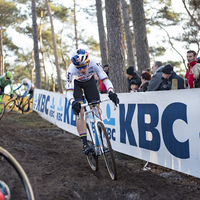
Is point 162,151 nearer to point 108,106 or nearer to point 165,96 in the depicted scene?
point 165,96

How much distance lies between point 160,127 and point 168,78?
1808 mm

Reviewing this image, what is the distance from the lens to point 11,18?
30500mm

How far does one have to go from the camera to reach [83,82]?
505cm

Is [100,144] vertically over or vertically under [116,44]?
under

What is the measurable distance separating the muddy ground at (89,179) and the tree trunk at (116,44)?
2.86 metres

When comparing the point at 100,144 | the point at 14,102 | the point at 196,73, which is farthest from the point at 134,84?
the point at 14,102

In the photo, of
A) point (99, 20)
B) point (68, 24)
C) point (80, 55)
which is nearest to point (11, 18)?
point (68, 24)

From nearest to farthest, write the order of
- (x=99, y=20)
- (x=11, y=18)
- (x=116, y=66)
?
1. (x=116, y=66)
2. (x=99, y=20)
3. (x=11, y=18)

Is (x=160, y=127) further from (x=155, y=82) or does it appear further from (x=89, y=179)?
(x=155, y=82)

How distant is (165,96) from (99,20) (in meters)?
11.4

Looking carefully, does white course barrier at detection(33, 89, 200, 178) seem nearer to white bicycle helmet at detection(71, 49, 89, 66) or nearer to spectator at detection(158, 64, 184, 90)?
spectator at detection(158, 64, 184, 90)

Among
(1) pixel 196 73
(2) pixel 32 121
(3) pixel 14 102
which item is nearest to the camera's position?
(1) pixel 196 73

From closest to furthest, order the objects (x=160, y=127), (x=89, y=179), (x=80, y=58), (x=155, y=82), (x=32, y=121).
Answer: (x=89, y=179)
(x=80, y=58)
(x=160, y=127)
(x=155, y=82)
(x=32, y=121)

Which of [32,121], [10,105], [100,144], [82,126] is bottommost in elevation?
[32,121]
